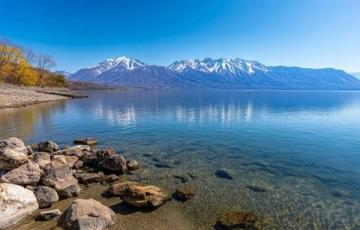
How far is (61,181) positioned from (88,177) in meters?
2.46

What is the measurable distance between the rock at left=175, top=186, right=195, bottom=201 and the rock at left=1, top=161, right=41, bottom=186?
9.70 metres

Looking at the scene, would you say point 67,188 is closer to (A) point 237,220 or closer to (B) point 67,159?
(B) point 67,159

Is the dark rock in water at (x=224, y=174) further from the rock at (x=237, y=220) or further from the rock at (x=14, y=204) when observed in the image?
the rock at (x=14, y=204)

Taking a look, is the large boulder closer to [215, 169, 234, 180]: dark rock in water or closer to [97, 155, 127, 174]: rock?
[97, 155, 127, 174]: rock

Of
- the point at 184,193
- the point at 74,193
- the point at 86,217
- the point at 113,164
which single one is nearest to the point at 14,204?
the point at 74,193

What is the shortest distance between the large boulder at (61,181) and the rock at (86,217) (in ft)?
11.1

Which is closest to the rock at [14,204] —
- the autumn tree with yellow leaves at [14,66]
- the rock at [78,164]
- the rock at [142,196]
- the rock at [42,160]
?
the rock at [142,196]

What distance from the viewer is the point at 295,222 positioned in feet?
47.3

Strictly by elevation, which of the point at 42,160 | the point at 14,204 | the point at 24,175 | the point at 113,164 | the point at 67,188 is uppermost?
the point at 24,175

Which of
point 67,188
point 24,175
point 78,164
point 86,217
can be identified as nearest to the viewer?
point 86,217

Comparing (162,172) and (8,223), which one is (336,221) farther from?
(8,223)

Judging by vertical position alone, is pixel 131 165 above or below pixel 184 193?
above

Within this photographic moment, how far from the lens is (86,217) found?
41.4 feet

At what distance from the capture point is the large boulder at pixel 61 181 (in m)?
16.7
